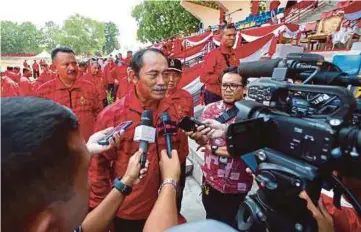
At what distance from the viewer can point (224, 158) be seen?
212 centimetres

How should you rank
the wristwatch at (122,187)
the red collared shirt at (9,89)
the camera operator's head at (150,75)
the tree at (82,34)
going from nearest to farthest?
1. the wristwatch at (122,187)
2. the camera operator's head at (150,75)
3. the red collared shirt at (9,89)
4. the tree at (82,34)

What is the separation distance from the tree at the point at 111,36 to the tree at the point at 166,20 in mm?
42488

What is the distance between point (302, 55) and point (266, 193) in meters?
0.51

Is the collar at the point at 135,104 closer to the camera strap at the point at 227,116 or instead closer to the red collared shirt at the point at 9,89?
the camera strap at the point at 227,116

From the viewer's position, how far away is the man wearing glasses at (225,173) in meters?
2.12

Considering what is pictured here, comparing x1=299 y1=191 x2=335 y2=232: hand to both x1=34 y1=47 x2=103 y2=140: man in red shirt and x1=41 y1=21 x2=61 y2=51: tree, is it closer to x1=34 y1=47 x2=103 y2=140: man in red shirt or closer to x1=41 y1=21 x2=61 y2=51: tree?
x1=34 y1=47 x2=103 y2=140: man in red shirt

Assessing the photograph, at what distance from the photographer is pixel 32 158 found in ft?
2.01

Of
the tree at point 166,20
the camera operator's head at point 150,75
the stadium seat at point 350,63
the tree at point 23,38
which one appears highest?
the tree at point 166,20

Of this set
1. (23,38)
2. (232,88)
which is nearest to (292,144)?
(232,88)

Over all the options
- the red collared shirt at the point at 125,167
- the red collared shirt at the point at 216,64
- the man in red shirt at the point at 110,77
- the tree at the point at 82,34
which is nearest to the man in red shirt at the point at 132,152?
the red collared shirt at the point at 125,167

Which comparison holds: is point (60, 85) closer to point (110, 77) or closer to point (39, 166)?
point (39, 166)

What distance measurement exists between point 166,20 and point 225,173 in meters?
30.0

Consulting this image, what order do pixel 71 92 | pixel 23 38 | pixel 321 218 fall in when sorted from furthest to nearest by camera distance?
pixel 23 38, pixel 71 92, pixel 321 218

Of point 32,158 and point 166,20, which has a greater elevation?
point 166,20
